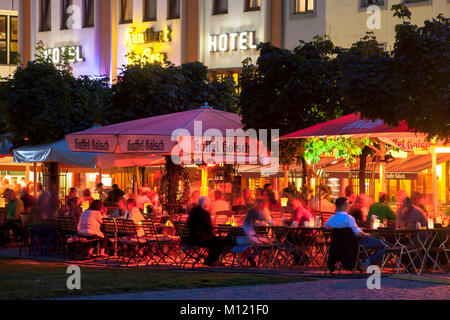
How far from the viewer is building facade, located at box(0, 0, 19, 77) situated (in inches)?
2222

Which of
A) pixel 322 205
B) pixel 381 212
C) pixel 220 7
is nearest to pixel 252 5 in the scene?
pixel 220 7

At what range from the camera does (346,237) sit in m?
16.0

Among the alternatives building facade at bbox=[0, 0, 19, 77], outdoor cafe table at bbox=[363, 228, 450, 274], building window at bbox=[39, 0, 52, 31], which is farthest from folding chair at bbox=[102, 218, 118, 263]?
building facade at bbox=[0, 0, 19, 77]

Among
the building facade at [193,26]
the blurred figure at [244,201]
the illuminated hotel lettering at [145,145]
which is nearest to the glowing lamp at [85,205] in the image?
the blurred figure at [244,201]

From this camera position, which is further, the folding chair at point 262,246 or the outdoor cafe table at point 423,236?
the folding chair at point 262,246

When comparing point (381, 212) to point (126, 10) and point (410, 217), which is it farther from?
point (126, 10)

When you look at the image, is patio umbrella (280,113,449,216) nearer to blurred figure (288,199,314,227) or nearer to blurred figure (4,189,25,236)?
blurred figure (288,199,314,227)

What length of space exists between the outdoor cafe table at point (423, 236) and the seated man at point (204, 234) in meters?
2.72

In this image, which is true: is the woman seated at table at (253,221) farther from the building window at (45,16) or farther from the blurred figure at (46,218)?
the building window at (45,16)

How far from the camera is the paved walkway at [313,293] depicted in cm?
1312

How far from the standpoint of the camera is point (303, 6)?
39.4 metres

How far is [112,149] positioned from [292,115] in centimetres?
407
